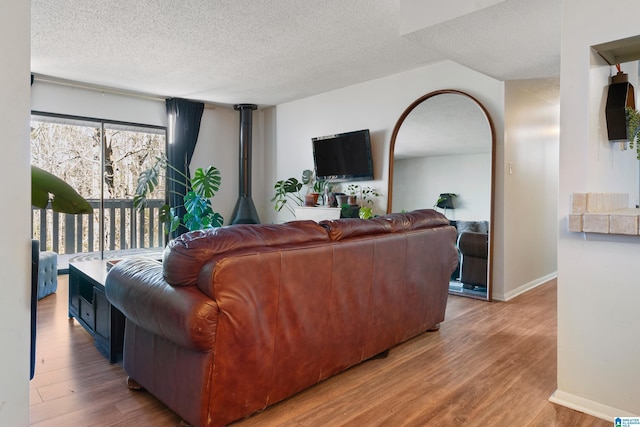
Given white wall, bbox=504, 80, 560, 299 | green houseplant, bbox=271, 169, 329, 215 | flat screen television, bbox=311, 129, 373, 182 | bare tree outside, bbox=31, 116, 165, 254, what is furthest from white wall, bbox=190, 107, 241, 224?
white wall, bbox=504, 80, 560, 299

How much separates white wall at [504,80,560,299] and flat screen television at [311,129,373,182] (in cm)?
163

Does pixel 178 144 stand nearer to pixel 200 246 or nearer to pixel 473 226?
pixel 473 226

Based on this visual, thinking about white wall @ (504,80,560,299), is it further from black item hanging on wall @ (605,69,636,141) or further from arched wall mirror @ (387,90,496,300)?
black item hanging on wall @ (605,69,636,141)

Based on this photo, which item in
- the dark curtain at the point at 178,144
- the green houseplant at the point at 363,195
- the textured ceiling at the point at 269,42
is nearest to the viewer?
the textured ceiling at the point at 269,42

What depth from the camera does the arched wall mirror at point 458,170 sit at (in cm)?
398

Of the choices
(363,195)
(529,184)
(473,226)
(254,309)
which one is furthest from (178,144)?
(254,309)

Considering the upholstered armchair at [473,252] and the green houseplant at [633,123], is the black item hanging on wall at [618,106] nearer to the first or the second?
the green houseplant at [633,123]

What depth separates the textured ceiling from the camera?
2.69 metres

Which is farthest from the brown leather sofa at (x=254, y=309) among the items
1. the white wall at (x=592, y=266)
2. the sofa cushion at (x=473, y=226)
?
the sofa cushion at (x=473, y=226)

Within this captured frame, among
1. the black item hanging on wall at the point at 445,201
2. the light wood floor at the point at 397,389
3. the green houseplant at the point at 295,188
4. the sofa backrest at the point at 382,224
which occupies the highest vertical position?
the green houseplant at the point at 295,188

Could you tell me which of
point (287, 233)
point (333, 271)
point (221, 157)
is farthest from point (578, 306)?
point (221, 157)

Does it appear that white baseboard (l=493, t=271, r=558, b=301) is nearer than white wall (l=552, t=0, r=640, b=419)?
No

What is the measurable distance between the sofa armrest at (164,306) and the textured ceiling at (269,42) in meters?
2.13

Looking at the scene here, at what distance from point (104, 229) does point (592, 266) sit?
5667 mm
